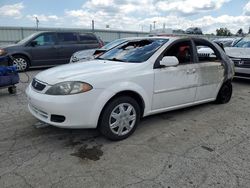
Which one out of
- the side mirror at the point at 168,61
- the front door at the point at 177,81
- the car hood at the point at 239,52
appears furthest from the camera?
the car hood at the point at 239,52

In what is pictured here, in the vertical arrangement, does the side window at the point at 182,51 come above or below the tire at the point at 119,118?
above

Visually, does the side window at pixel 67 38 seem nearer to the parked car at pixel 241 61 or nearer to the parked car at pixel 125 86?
the parked car at pixel 241 61

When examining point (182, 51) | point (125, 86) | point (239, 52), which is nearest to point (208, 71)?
point (182, 51)

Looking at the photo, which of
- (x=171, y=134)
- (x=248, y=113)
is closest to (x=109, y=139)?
(x=171, y=134)

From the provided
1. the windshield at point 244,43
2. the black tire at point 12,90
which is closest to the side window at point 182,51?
the black tire at point 12,90

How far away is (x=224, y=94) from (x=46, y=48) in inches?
292

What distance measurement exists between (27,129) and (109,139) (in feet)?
4.66

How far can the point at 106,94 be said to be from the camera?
11.1 feet

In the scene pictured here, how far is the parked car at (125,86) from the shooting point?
10.9 ft

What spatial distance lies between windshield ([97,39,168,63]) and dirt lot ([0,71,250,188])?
1.16 m

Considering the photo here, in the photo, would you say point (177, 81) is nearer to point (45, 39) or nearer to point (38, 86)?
point (38, 86)

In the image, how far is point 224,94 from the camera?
5555 millimetres

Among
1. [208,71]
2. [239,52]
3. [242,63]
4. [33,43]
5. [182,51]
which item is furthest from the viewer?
[33,43]

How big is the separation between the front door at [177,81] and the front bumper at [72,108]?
113 cm
